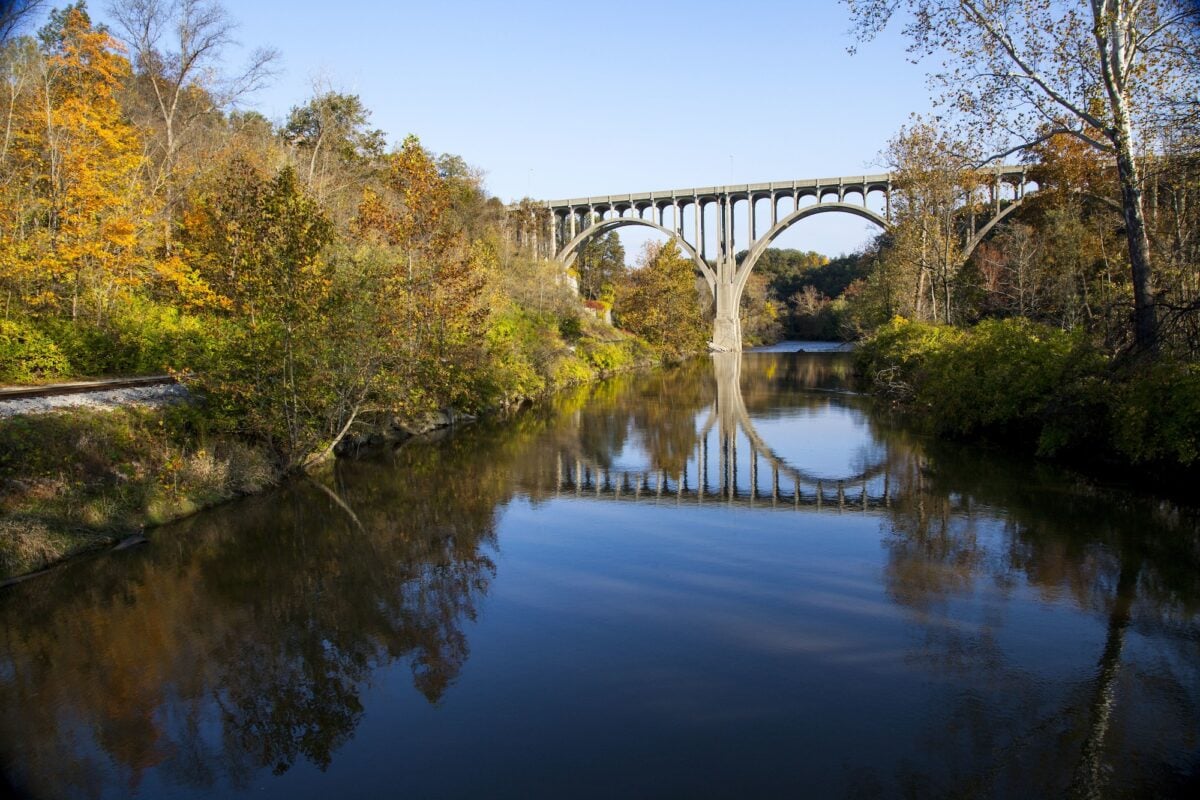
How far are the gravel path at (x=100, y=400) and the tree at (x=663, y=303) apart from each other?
137 ft

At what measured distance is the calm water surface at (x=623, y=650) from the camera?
535 cm

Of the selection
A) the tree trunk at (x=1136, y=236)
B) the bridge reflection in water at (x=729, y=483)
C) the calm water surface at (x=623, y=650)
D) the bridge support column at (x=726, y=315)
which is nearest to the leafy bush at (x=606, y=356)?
the bridge support column at (x=726, y=315)

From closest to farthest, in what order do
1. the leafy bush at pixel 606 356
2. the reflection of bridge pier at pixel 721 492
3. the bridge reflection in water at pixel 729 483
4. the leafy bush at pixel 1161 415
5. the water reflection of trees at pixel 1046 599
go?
the water reflection of trees at pixel 1046 599 → the leafy bush at pixel 1161 415 → the reflection of bridge pier at pixel 721 492 → the bridge reflection in water at pixel 729 483 → the leafy bush at pixel 606 356

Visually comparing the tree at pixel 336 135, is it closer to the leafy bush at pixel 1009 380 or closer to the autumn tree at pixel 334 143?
the autumn tree at pixel 334 143

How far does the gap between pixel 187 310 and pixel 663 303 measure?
39.9 metres

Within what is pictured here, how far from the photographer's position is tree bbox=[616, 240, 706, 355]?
54750mm

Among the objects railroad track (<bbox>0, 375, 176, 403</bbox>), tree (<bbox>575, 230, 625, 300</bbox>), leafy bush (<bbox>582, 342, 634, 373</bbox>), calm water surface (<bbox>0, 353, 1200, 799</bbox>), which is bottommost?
calm water surface (<bbox>0, 353, 1200, 799</bbox>)

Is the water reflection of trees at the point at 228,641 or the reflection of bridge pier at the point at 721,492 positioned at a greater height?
the reflection of bridge pier at the point at 721,492

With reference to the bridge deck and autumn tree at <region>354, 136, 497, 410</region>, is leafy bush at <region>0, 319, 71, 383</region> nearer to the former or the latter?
autumn tree at <region>354, 136, 497, 410</region>

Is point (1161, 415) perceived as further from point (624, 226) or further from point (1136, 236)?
point (624, 226)

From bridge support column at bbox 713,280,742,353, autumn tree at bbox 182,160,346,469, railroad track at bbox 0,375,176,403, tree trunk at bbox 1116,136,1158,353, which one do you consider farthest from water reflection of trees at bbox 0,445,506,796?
bridge support column at bbox 713,280,742,353

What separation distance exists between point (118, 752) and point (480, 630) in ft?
10.0

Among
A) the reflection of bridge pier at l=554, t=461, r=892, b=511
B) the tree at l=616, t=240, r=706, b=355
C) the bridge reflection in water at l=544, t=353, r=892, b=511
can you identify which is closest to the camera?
the reflection of bridge pier at l=554, t=461, r=892, b=511

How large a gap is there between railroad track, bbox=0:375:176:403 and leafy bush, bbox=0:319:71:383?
814 mm
